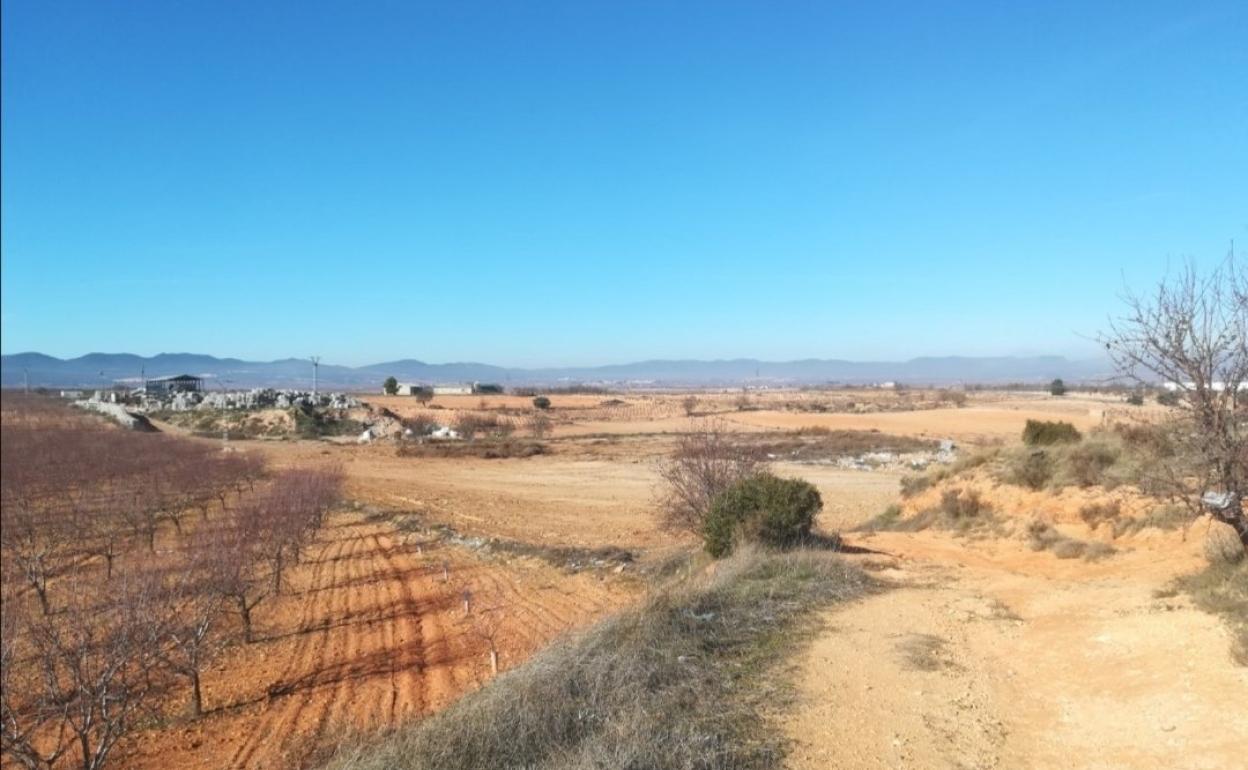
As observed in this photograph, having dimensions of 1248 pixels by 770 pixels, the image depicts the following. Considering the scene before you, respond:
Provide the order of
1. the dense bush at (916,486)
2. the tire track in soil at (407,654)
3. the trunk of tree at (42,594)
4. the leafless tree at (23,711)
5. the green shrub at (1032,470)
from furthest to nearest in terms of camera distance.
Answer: the dense bush at (916,486) < the green shrub at (1032,470) < the trunk of tree at (42,594) < the tire track in soil at (407,654) < the leafless tree at (23,711)

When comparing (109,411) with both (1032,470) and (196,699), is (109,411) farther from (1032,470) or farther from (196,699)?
(1032,470)

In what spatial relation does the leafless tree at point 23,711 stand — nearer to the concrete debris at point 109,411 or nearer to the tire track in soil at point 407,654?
the concrete debris at point 109,411

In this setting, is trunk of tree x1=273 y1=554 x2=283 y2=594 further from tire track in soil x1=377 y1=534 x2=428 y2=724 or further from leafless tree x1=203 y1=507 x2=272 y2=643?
tire track in soil x1=377 y1=534 x2=428 y2=724

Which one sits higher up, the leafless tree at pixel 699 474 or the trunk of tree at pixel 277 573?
the leafless tree at pixel 699 474

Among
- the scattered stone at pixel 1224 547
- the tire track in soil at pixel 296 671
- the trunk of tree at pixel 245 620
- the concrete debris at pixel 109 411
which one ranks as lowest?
the tire track in soil at pixel 296 671

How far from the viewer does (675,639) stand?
8.84 metres

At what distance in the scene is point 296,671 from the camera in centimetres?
1376

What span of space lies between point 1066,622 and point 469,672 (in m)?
8.76

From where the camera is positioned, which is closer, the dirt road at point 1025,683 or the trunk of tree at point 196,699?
the dirt road at point 1025,683

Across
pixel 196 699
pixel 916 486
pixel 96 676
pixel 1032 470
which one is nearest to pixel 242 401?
pixel 916 486

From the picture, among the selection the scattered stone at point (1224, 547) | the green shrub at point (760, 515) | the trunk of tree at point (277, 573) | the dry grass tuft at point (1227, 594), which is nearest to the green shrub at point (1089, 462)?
the scattered stone at point (1224, 547)

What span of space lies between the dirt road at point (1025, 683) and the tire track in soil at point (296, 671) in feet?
24.2

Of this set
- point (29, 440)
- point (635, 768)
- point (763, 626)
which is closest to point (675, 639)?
point (763, 626)

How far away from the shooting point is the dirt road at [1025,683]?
6.24 m
